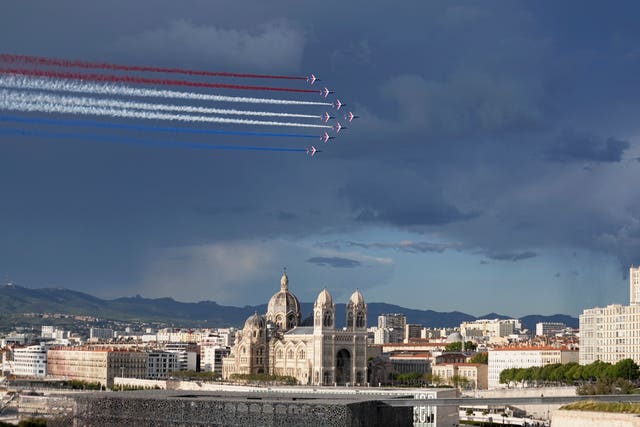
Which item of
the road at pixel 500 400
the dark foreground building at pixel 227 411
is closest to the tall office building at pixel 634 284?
the road at pixel 500 400

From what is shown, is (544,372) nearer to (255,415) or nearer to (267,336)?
(267,336)

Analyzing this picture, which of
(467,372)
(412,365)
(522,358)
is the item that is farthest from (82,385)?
(522,358)

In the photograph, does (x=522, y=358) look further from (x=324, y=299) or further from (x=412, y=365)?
(x=324, y=299)

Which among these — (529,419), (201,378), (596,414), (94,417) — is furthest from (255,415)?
(201,378)

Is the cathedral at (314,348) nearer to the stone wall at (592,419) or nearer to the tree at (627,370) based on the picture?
the tree at (627,370)

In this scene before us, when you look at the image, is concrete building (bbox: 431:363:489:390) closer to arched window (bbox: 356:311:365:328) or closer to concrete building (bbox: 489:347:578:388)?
concrete building (bbox: 489:347:578:388)

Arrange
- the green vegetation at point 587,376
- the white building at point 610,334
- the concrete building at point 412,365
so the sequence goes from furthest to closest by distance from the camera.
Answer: the concrete building at point 412,365, the white building at point 610,334, the green vegetation at point 587,376

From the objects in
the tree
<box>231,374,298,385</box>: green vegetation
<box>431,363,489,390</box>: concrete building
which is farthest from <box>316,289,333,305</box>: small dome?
the tree
